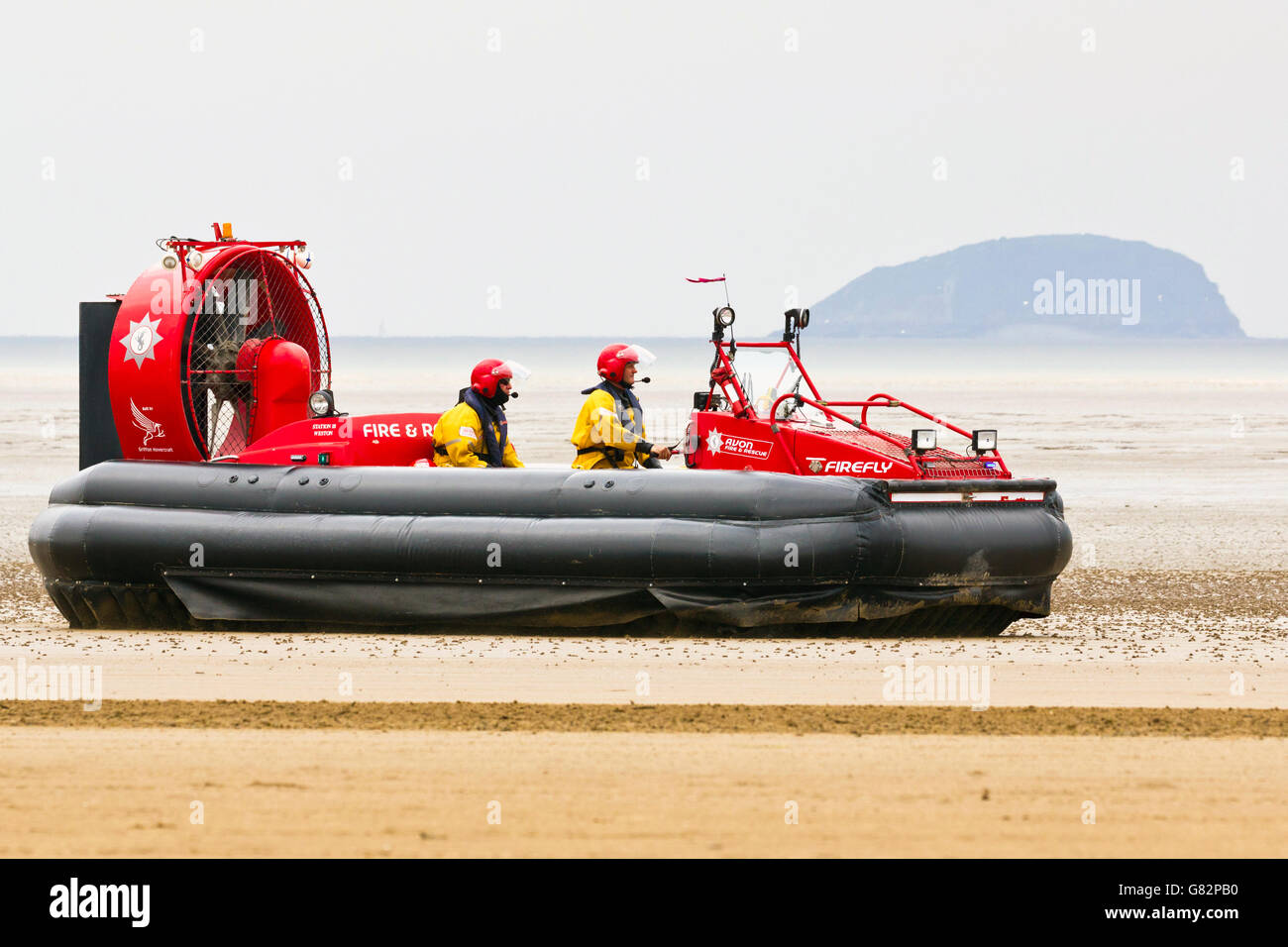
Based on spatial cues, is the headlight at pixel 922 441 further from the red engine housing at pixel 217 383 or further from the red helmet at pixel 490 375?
the red engine housing at pixel 217 383

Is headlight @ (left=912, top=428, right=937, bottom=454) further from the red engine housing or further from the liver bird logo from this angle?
the liver bird logo

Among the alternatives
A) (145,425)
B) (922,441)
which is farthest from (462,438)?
(922,441)

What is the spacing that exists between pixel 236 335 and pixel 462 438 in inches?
60.2

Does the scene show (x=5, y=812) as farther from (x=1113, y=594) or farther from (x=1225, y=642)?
(x=1113, y=594)

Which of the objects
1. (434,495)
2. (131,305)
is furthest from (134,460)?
(434,495)

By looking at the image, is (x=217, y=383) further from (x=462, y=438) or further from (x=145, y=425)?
(x=462, y=438)

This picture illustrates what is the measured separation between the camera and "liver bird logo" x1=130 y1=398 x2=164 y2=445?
8.78 metres

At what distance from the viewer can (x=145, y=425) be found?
880 cm

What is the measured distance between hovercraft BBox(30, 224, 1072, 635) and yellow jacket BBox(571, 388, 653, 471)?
0.35 m

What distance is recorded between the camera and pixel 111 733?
5789 millimetres

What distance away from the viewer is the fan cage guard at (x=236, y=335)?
884 cm

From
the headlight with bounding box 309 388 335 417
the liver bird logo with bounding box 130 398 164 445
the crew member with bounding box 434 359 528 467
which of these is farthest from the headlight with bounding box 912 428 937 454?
the liver bird logo with bounding box 130 398 164 445

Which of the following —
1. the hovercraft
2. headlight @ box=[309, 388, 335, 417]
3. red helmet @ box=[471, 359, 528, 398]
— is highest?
red helmet @ box=[471, 359, 528, 398]

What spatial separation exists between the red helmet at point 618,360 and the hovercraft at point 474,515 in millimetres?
401
